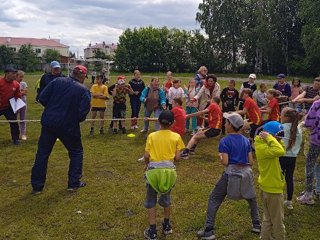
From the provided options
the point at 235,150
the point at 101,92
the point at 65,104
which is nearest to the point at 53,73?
the point at 101,92

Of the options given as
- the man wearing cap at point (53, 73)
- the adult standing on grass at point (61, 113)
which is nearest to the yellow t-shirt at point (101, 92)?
the man wearing cap at point (53, 73)

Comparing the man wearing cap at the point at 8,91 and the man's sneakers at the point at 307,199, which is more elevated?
the man wearing cap at the point at 8,91

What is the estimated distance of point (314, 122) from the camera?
6.17 meters

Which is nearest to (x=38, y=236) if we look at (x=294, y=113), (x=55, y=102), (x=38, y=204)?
(x=38, y=204)

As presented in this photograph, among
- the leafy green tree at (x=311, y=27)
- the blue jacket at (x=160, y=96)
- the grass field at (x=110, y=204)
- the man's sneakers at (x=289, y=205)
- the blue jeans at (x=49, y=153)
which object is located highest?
the leafy green tree at (x=311, y=27)

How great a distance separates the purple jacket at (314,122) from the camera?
614 centimetres

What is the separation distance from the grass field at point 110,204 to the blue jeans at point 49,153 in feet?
0.73

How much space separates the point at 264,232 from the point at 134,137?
23.1 feet

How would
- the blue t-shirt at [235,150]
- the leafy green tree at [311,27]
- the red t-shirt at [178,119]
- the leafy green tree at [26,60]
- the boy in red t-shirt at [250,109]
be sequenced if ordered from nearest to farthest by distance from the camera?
the blue t-shirt at [235,150], the red t-shirt at [178,119], the boy in red t-shirt at [250,109], the leafy green tree at [311,27], the leafy green tree at [26,60]

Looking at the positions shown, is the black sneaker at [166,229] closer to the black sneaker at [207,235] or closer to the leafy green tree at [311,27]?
the black sneaker at [207,235]

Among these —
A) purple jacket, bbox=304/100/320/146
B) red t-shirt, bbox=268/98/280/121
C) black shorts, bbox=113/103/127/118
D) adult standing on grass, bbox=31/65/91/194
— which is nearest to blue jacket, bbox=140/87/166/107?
black shorts, bbox=113/103/127/118

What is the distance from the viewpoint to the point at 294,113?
5.71 metres

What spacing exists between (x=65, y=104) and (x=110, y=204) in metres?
1.79

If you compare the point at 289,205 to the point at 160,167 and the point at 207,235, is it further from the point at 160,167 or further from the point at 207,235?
the point at 160,167
